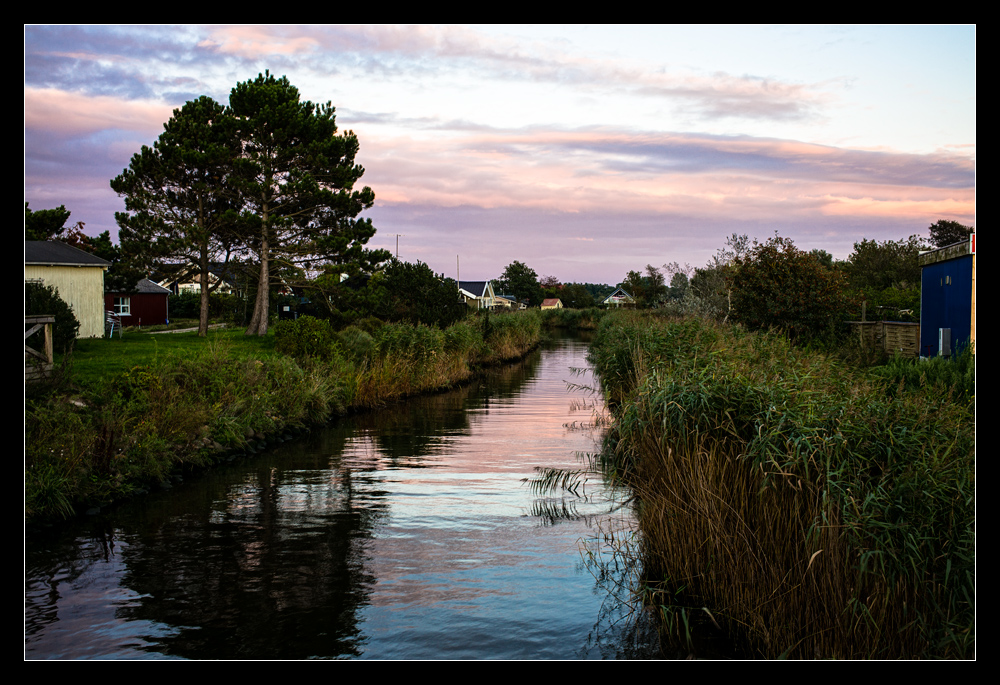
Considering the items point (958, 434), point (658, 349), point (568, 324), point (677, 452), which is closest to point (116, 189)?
point (658, 349)

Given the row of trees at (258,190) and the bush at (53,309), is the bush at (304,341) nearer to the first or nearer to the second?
the bush at (53,309)

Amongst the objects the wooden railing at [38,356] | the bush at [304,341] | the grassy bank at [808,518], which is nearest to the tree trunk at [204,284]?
the bush at [304,341]

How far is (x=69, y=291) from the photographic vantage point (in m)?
28.5

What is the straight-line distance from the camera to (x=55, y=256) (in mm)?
28422

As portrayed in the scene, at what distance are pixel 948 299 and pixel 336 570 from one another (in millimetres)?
15304

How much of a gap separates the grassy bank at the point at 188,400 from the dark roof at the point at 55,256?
396 cm

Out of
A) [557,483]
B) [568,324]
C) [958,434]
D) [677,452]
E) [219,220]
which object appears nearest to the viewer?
[958,434]

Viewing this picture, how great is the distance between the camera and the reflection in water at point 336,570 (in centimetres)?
630

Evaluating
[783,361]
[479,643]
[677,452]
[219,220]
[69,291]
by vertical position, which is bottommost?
[479,643]

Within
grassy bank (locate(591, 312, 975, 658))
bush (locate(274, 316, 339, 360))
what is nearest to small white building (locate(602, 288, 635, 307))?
bush (locate(274, 316, 339, 360))

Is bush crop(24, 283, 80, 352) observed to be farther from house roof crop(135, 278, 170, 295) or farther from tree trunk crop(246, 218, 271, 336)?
house roof crop(135, 278, 170, 295)

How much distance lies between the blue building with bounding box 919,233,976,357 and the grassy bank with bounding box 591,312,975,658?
988 centimetres

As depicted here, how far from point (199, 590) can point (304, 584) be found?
3.19 feet
